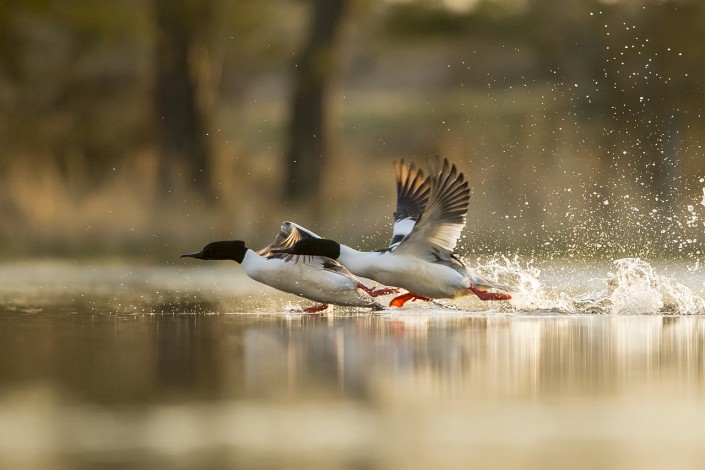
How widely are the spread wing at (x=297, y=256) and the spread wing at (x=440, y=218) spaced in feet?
2.94

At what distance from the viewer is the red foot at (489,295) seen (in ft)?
47.7

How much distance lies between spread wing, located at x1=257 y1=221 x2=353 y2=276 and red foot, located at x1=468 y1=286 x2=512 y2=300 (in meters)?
1.13

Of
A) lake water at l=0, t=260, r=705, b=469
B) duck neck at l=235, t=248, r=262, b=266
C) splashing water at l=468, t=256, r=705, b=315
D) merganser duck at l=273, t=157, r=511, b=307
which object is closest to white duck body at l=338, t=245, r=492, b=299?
merganser duck at l=273, t=157, r=511, b=307

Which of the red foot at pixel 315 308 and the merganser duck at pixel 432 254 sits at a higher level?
the merganser duck at pixel 432 254

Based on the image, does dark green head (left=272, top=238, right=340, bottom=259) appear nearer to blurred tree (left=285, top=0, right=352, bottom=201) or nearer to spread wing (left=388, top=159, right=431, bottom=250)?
spread wing (left=388, top=159, right=431, bottom=250)

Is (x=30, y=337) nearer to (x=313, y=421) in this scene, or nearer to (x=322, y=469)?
(x=313, y=421)

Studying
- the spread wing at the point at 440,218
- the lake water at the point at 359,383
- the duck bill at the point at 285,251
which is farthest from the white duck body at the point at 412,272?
the duck bill at the point at 285,251

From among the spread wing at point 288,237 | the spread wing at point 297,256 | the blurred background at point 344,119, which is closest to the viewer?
the spread wing at point 297,256

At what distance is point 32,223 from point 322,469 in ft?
56.3

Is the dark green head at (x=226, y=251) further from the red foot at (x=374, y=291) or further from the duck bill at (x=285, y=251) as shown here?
the red foot at (x=374, y=291)

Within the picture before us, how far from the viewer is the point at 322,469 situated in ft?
25.4

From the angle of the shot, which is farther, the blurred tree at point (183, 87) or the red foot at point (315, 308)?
the blurred tree at point (183, 87)

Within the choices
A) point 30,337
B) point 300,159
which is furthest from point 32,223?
point 30,337

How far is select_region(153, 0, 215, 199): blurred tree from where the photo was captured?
95.5 feet
